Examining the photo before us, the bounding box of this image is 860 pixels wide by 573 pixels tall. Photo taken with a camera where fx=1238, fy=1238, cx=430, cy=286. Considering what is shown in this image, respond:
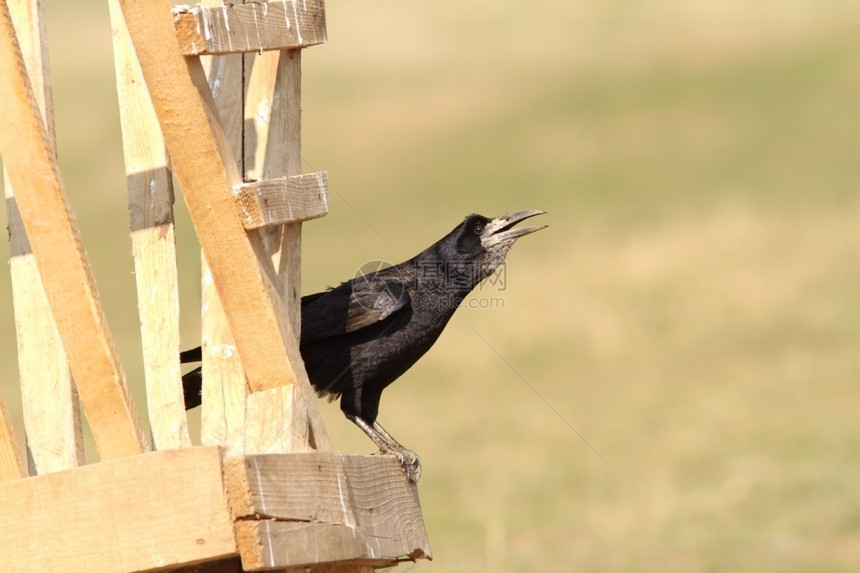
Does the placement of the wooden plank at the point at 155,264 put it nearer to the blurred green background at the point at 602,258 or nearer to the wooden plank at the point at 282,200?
the wooden plank at the point at 282,200

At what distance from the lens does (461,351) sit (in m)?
18.5

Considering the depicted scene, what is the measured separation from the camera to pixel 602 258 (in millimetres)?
20328

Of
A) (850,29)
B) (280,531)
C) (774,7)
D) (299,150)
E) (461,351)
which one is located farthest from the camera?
Result: (774,7)

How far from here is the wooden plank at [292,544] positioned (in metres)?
2.94

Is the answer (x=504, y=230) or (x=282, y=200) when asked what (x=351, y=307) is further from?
(x=282, y=200)

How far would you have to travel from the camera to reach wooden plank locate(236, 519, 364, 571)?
9.65 feet

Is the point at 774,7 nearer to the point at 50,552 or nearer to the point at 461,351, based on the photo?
the point at 461,351

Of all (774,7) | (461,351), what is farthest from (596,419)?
(774,7)

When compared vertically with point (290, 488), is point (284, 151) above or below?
above

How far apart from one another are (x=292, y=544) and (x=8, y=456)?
0.79 meters

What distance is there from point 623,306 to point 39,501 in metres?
16.0

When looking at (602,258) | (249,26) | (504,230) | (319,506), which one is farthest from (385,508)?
(602,258)

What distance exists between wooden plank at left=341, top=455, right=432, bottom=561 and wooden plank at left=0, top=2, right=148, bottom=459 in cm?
68

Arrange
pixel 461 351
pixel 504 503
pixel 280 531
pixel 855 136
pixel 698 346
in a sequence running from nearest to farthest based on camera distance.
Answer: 1. pixel 280 531
2. pixel 504 503
3. pixel 698 346
4. pixel 461 351
5. pixel 855 136
